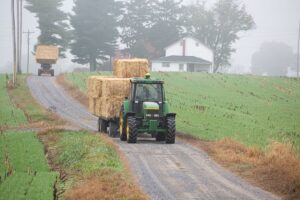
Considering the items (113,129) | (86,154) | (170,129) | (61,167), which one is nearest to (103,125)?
(113,129)

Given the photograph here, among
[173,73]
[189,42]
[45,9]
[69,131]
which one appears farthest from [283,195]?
[189,42]

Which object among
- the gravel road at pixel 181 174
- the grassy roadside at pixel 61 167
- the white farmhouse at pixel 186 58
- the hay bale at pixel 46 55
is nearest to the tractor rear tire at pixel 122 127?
the gravel road at pixel 181 174

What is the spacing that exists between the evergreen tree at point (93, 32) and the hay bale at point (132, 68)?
62.8 metres

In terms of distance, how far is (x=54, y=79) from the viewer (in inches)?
2798

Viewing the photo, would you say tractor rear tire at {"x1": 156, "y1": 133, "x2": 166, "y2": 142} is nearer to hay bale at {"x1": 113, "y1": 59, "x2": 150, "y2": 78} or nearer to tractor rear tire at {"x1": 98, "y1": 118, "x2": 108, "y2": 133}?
tractor rear tire at {"x1": 98, "y1": 118, "x2": 108, "y2": 133}

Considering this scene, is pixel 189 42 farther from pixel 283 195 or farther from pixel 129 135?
pixel 283 195

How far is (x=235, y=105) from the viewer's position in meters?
54.1

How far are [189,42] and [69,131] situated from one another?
82375mm

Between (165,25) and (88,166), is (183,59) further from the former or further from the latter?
(88,166)

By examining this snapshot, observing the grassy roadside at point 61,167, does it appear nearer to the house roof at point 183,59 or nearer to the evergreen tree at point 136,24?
the house roof at point 183,59

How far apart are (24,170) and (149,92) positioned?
393 inches

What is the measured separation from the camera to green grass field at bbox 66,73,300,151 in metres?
36.4

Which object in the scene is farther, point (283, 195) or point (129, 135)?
point (129, 135)

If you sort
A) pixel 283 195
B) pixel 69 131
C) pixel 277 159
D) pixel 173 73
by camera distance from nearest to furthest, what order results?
pixel 283 195
pixel 277 159
pixel 69 131
pixel 173 73
